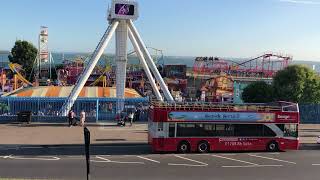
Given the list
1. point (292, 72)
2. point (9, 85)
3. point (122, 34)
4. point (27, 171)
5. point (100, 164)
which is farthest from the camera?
point (9, 85)

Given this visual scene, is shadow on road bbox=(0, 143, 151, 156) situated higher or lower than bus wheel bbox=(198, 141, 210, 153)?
lower

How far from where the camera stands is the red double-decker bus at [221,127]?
28.3 meters

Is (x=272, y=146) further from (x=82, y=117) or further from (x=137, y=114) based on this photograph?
(x=137, y=114)

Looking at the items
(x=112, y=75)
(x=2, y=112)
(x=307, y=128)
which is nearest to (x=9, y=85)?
(x=112, y=75)

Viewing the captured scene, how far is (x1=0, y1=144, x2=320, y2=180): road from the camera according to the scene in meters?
21.6

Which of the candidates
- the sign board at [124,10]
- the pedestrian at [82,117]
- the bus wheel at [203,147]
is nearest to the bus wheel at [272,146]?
the bus wheel at [203,147]

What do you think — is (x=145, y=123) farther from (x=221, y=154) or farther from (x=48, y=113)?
(x=221, y=154)

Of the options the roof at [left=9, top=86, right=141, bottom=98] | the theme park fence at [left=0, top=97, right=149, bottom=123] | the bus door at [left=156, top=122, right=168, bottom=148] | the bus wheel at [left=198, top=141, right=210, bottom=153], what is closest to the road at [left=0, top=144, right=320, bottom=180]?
the bus wheel at [left=198, top=141, right=210, bottom=153]

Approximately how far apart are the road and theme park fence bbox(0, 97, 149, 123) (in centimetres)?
1102

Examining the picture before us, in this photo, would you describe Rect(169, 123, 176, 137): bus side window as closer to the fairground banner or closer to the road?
the fairground banner

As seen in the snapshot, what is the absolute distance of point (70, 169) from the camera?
888 inches

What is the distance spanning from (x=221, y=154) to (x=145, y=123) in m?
13.7

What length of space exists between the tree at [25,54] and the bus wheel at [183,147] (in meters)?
69.7

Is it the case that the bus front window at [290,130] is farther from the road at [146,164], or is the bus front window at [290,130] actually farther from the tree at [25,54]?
the tree at [25,54]
